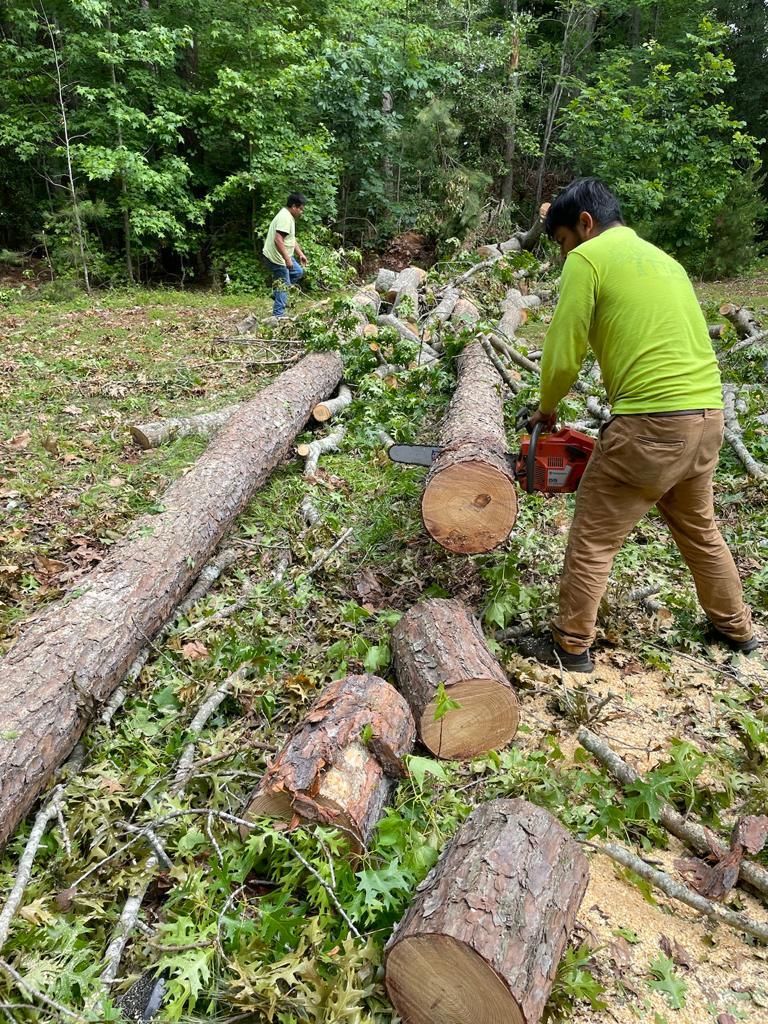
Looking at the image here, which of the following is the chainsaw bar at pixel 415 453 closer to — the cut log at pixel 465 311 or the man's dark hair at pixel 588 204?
the man's dark hair at pixel 588 204

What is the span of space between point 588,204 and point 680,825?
2.65 metres

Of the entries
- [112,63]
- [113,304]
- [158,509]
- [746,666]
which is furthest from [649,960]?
[112,63]

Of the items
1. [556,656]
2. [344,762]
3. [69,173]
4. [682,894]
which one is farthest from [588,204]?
[69,173]

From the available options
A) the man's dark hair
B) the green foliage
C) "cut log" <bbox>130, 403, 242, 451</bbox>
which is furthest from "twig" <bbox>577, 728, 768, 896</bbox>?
the green foliage

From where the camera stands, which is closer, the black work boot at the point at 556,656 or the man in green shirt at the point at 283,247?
the black work boot at the point at 556,656

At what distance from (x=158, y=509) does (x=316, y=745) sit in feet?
7.19

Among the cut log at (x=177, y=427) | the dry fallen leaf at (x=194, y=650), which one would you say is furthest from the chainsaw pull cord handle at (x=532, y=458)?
the cut log at (x=177, y=427)

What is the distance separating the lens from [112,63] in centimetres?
1133

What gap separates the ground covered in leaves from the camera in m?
1.91

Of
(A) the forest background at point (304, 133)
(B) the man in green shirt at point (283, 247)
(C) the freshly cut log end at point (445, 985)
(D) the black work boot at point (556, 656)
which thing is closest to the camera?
(C) the freshly cut log end at point (445, 985)

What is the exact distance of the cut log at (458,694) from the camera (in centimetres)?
264

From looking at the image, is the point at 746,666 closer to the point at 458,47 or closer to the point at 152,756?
the point at 152,756

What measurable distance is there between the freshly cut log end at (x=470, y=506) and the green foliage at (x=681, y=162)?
1212 centimetres

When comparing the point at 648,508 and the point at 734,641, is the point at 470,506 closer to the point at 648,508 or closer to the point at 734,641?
the point at 648,508
